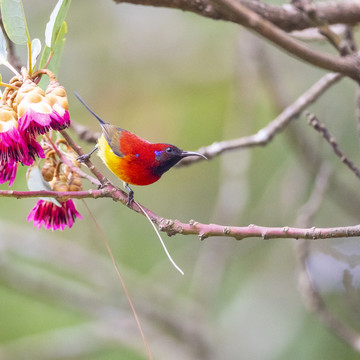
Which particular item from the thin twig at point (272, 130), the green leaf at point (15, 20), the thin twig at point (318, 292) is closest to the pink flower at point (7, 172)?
the green leaf at point (15, 20)

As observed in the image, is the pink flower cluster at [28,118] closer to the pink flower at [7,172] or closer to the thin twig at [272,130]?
the pink flower at [7,172]

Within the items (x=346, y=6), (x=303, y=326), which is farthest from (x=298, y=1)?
(x=303, y=326)

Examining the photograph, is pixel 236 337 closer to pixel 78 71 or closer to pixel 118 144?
pixel 78 71

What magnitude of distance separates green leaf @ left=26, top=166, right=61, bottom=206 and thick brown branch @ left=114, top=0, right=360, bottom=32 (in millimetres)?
521

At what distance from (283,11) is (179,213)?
2359 mm

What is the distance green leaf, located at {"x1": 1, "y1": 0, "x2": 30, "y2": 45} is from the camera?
1.04 m

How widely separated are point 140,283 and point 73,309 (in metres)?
0.41

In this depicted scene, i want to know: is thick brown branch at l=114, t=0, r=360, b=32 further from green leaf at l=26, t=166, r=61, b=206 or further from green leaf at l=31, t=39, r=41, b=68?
green leaf at l=26, t=166, r=61, b=206

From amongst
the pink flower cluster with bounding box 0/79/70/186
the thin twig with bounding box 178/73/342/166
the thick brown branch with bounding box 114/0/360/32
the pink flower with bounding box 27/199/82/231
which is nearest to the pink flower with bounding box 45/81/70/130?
the pink flower cluster with bounding box 0/79/70/186

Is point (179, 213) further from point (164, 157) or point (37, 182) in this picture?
point (37, 182)

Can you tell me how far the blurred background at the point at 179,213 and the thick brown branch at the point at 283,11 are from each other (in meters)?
0.95

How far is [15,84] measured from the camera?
109 cm

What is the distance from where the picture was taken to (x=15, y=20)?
106cm

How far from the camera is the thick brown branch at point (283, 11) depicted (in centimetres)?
148
